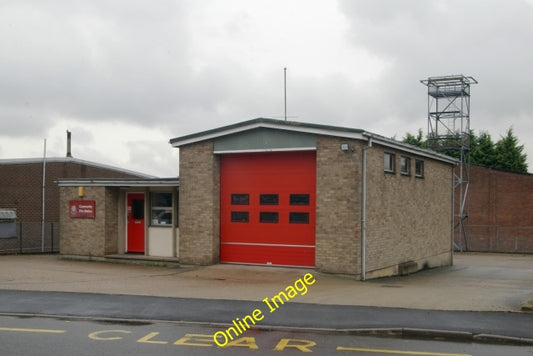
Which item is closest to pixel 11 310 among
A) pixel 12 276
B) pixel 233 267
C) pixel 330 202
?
pixel 12 276

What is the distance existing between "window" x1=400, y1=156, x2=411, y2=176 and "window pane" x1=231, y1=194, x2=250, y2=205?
5388mm

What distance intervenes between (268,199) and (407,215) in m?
5.29

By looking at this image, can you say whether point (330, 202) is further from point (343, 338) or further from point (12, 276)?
point (12, 276)

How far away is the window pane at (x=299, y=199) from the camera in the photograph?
17.0 meters

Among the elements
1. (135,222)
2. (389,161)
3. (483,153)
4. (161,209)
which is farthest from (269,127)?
(483,153)

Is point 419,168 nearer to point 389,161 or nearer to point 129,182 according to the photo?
point 389,161

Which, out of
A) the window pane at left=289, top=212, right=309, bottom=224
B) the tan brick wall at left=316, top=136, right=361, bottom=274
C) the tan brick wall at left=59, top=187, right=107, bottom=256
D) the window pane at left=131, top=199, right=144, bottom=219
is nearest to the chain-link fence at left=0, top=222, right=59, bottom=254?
the tan brick wall at left=59, top=187, right=107, bottom=256

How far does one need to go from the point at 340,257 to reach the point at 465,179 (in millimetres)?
26155

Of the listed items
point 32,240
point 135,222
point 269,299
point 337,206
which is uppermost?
point 337,206

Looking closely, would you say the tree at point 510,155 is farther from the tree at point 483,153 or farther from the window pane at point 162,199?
the window pane at point 162,199

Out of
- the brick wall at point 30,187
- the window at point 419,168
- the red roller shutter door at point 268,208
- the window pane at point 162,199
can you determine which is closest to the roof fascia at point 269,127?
the red roller shutter door at point 268,208

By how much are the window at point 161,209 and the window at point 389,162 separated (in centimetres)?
727

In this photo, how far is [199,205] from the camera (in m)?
18.0

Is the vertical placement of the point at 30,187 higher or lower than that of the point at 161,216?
higher
